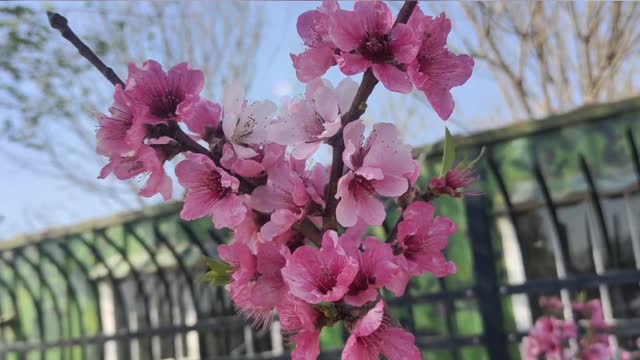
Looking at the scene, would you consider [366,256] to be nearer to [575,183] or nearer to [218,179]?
[218,179]

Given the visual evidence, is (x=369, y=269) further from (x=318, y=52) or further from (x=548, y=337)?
(x=548, y=337)

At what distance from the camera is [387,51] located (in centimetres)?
70

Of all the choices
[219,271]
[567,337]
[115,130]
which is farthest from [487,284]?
Answer: [115,130]

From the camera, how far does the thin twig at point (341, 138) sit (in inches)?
27.9

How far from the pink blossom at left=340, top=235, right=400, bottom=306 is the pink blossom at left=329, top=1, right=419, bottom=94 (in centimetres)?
18

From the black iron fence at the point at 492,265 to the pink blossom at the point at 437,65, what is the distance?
200 centimetres

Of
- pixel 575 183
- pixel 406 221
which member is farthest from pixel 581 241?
pixel 406 221

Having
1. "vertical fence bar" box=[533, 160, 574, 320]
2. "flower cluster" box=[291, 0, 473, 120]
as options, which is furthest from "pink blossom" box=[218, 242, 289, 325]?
"vertical fence bar" box=[533, 160, 574, 320]

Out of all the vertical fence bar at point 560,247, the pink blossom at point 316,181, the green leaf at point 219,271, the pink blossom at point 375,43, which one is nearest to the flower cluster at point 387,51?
the pink blossom at point 375,43

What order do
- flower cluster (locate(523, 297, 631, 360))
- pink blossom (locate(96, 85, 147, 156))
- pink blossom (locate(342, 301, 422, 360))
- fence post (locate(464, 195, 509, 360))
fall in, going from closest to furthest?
pink blossom (locate(342, 301, 422, 360)), pink blossom (locate(96, 85, 147, 156)), flower cluster (locate(523, 297, 631, 360)), fence post (locate(464, 195, 509, 360))

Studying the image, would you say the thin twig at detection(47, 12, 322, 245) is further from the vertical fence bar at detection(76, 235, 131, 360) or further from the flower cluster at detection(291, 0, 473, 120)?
the vertical fence bar at detection(76, 235, 131, 360)

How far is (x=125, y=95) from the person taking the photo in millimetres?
717

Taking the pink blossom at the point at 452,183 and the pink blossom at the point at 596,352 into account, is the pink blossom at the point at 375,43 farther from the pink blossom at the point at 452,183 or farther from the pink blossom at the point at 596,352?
the pink blossom at the point at 596,352

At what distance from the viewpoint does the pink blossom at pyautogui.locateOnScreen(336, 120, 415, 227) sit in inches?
26.9
